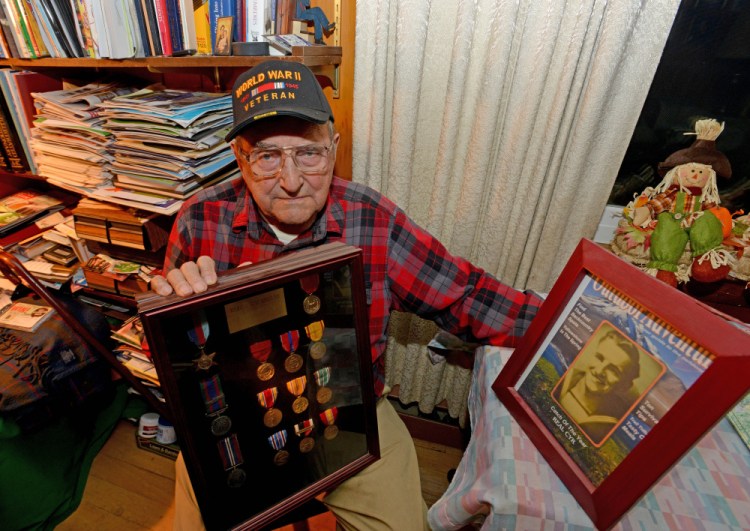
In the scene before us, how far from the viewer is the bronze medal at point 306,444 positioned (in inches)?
32.2

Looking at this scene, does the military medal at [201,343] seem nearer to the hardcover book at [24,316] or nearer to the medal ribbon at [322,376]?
the medal ribbon at [322,376]

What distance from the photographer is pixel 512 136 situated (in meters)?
1.12

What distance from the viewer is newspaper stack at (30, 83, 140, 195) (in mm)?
1250

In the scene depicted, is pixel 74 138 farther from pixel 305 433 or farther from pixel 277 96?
Answer: pixel 305 433

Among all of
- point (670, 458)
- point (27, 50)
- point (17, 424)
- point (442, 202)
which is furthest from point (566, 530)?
point (27, 50)

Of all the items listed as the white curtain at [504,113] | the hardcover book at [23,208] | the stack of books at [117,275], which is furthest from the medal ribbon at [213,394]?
the hardcover book at [23,208]

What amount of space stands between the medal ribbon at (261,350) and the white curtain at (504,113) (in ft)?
2.41

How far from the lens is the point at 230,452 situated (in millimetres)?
731

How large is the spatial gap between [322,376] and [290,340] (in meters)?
0.12

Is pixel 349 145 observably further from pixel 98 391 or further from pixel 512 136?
pixel 98 391

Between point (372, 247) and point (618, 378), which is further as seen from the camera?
point (372, 247)

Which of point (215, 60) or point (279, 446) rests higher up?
point (215, 60)

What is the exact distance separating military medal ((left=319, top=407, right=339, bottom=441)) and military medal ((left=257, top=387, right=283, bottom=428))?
99 mm

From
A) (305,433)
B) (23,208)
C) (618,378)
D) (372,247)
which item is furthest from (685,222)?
(23,208)
